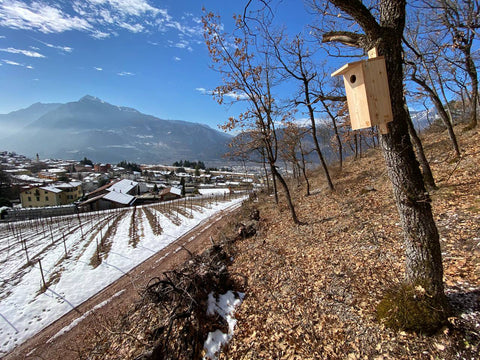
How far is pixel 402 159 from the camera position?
2.92m

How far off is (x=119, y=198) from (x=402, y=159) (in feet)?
202

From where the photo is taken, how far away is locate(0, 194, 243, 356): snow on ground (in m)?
12.8

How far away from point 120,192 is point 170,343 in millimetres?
62935

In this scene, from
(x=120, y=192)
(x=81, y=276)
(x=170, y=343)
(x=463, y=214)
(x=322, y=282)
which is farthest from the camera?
(x=120, y=192)

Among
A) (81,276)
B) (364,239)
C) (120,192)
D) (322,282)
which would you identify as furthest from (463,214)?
(120,192)

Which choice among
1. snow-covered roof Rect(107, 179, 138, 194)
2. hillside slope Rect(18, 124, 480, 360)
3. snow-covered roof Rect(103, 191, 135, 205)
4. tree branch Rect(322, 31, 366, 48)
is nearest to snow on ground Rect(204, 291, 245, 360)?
hillside slope Rect(18, 124, 480, 360)

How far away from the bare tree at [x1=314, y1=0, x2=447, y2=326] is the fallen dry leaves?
57 centimetres

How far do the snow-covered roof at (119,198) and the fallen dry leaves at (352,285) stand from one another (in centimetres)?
5335

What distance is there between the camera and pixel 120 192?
5903cm

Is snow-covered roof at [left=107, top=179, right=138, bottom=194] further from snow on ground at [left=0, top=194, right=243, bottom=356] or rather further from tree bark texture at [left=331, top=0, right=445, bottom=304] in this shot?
tree bark texture at [left=331, top=0, right=445, bottom=304]

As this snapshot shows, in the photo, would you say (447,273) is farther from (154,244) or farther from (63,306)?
(154,244)

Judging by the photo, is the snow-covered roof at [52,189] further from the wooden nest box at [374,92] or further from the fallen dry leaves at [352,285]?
the wooden nest box at [374,92]

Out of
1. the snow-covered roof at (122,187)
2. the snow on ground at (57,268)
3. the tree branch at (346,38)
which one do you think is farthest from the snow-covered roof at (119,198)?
the tree branch at (346,38)

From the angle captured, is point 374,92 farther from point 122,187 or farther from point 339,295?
point 122,187
